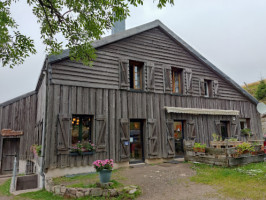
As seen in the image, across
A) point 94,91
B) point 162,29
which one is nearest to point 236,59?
point 162,29

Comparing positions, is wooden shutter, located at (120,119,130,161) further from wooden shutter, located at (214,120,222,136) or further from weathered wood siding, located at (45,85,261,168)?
wooden shutter, located at (214,120,222,136)

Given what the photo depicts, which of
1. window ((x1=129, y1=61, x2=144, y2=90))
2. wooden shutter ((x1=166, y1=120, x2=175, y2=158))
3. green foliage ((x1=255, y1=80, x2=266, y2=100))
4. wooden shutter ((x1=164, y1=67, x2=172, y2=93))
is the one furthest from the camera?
green foliage ((x1=255, y1=80, x2=266, y2=100))

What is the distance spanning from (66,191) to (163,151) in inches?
211

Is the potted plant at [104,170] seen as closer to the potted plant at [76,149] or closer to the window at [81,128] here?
the potted plant at [76,149]

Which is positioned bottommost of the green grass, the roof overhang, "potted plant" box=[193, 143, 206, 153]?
the green grass

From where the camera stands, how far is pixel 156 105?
Result: 9953mm

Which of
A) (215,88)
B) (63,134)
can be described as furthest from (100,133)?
(215,88)

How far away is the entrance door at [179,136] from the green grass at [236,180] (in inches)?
92.8

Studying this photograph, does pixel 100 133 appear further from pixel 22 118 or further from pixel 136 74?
pixel 22 118

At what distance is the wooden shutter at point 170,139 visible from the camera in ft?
32.1

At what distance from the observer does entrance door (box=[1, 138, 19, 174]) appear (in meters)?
11.8

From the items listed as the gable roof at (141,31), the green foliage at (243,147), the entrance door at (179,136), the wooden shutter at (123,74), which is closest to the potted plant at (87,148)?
the wooden shutter at (123,74)

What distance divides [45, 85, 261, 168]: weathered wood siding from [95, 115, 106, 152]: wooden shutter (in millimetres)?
91

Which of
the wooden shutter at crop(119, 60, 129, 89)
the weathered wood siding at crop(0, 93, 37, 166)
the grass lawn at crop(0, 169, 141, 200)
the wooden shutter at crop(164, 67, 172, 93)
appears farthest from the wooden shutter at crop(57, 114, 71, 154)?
the wooden shutter at crop(164, 67, 172, 93)
